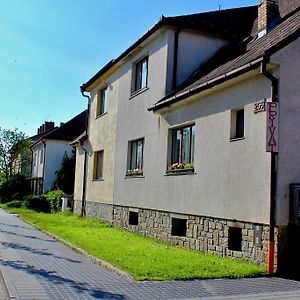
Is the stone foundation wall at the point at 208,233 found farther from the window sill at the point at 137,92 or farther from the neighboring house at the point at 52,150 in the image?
the neighboring house at the point at 52,150

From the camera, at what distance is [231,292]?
25.4ft

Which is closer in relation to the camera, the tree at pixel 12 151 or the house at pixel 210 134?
the house at pixel 210 134

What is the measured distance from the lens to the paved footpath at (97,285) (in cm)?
736

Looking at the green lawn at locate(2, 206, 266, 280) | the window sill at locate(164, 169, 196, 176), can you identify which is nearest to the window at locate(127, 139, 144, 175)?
the window sill at locate(164, 169, 196, 176)

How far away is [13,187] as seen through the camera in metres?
43.5

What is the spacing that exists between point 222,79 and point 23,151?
4009cm

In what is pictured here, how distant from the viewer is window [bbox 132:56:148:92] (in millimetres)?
17484

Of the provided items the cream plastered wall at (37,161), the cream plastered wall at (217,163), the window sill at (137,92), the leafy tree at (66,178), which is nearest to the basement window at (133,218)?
the cream plastered wall at (217,163)

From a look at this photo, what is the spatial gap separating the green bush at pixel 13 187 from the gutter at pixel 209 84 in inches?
1192

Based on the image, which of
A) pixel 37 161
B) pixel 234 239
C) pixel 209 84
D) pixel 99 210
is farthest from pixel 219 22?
pixel 37 161

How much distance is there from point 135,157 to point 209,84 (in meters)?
6.77

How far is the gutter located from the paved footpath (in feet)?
14.5

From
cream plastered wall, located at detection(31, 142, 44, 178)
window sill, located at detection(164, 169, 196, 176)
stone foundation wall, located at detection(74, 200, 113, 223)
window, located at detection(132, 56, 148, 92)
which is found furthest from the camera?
cream plastered wall, located at detection(31, 142, 44, 178)

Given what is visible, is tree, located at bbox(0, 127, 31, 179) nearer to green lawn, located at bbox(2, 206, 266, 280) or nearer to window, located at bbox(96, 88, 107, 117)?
window, located at bbox(96, 88, 107, 117)
